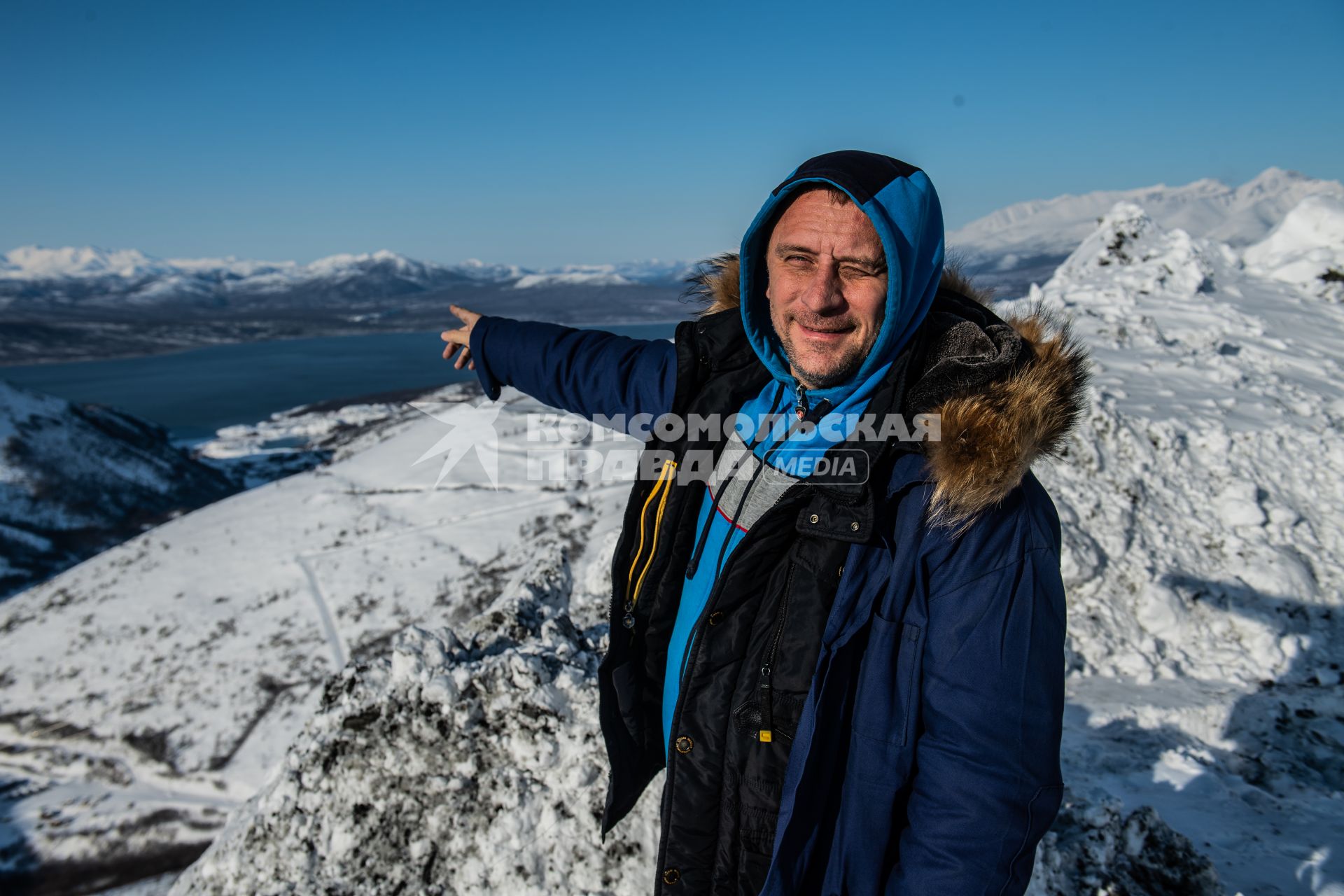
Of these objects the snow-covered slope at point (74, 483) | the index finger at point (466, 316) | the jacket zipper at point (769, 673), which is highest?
the index finger at point (466, 316)

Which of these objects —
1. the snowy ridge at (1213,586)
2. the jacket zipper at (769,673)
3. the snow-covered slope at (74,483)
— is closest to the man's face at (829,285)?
the jacket zipper at (769,673)

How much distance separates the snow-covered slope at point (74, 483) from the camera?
29641mm

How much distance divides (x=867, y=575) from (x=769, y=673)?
370 mm

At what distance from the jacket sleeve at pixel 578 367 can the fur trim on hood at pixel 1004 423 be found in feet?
3.34

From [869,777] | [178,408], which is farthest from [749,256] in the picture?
[178,408]

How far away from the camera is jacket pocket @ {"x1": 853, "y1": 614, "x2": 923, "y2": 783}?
153 centimetres

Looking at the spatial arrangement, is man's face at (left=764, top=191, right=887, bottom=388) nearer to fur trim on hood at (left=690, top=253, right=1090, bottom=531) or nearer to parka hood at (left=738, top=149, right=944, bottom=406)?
parka hood at (left=738, top=149, right=944, bottom=406)

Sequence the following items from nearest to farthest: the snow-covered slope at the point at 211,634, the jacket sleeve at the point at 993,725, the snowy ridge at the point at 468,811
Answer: the jacket sleeve at the point at 993,725 → the snowy ridge at the point at 468,811 → the snow-covered slope at the point at 211,634

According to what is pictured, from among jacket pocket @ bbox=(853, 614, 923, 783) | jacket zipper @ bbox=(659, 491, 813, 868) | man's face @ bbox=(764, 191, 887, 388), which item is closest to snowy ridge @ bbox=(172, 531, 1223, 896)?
jacket zipper @ bbox=(659, 491, 813, 868)

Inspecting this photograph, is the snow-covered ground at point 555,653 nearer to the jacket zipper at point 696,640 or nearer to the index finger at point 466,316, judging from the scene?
the jacket zipper at point 696,640

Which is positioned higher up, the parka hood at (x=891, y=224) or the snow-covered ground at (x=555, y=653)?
the parka hood at (x=891, y=224)

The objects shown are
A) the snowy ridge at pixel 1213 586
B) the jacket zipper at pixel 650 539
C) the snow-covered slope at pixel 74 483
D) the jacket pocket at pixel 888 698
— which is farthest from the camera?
the snow-covered slope at pixel 74 483

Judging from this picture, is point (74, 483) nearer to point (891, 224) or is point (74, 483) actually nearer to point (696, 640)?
point (696, 640)

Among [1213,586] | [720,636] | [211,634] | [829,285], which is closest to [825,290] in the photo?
[829,285]
